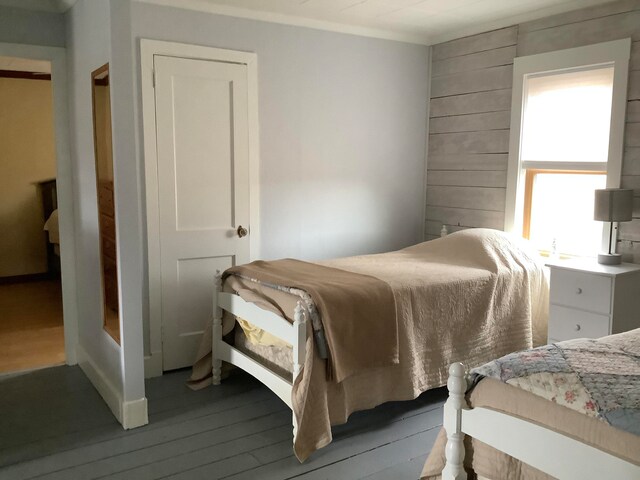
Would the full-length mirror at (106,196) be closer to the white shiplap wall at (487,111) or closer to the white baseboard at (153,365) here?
the white baseboard at (153,365)

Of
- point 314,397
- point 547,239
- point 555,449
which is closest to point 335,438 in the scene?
point 314,397

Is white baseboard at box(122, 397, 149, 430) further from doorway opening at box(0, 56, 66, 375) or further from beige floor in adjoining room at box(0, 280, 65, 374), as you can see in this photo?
doorway opening at box(0, 56, 66, 375)

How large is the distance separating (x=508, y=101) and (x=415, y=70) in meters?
0.87

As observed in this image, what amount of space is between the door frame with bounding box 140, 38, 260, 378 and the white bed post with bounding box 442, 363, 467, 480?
2264 millimetres

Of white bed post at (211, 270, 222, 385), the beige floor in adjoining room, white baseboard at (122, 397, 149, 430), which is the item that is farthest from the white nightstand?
the beige floor in adjoining room

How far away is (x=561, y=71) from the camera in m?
3.72

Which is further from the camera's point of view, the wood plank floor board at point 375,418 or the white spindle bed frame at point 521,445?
the wood plank floor board at point 375,418

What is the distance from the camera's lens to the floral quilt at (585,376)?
5.07ft

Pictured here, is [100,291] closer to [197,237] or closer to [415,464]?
[197,237]

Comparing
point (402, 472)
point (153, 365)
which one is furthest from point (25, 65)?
point (402, 472)

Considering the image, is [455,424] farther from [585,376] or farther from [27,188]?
[27,188]

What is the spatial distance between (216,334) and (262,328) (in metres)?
0.58

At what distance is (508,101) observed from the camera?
13.2 ft

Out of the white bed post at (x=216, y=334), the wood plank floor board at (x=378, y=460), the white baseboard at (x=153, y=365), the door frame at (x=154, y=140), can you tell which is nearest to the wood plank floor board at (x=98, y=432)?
the white bed post at (x=216, y=334)
